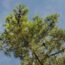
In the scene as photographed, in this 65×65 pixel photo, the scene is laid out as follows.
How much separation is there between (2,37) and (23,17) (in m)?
1.47

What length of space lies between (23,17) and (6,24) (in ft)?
3.06

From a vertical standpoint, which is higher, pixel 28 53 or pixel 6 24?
pixel 6 24

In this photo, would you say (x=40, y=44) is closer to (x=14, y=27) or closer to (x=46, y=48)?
(x=46, y=48)

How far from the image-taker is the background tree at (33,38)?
17.0 metres

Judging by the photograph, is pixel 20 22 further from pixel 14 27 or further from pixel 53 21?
pixel 53 21

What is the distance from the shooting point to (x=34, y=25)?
17266 mm

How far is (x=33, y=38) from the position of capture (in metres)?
17.0

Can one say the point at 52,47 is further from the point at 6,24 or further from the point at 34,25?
the point at 6,24

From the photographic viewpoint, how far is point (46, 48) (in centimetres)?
1727

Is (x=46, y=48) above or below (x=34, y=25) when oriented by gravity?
below

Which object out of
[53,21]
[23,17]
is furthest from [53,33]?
[23,17]

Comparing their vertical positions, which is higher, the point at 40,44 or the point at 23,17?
the point at 23,17

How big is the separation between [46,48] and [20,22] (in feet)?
6.06

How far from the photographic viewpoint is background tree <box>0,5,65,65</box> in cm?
1697
